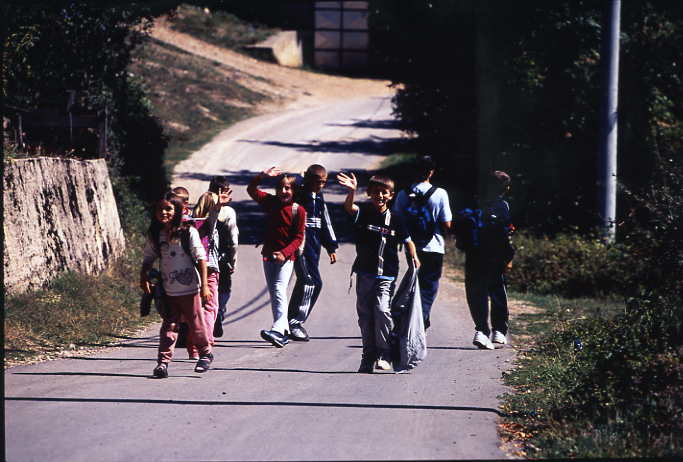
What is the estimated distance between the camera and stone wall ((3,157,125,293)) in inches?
414

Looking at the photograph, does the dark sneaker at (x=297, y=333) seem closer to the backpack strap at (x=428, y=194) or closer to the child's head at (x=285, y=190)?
the child's head at (x=285, y=190)

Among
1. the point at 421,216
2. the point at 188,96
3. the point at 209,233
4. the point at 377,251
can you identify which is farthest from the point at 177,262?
the point at 188,96

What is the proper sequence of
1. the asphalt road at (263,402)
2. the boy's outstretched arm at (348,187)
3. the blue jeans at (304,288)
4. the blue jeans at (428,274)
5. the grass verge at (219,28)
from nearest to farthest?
the asphalt road at (263,402), the boy's outstretched arm at (348,187), the blue jeans at (428,274), the blue jeans at (304,288), the grass verge at (219,28)

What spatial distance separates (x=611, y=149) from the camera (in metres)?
15.1

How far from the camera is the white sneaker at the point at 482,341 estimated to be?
382 inches

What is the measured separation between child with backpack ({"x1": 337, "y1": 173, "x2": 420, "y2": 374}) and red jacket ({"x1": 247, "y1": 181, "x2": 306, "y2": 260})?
126 centimetres

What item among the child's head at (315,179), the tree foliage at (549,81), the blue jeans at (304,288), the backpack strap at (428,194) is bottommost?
the blue jeans at (304,288)

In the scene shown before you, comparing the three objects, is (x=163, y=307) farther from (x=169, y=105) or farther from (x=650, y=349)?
(x=169, y=105)

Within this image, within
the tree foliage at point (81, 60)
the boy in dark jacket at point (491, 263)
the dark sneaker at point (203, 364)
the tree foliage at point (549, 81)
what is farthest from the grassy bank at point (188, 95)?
the dark sneaker at point (203, 364)

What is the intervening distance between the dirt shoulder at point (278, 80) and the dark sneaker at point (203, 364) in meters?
30.7

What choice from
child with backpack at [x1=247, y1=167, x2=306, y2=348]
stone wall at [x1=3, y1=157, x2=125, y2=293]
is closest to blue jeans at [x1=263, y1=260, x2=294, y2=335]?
child with backpack at [x1=247, y1=167, x2=306, y2=348]

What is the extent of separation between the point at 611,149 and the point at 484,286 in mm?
6390

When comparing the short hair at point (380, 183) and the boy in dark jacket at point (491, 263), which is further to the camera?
the boy in dark jacket at point (491, 263)

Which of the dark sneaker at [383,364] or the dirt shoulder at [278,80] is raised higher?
the dirt shoulder at [278,80]
